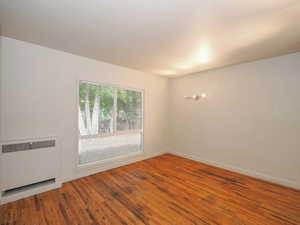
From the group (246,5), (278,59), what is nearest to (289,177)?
(278,59)

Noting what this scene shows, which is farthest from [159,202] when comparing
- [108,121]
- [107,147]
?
[108,121]

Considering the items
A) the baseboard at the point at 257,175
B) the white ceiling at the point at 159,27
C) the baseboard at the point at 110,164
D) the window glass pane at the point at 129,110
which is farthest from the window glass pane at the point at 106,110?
the baseboard at the point at 257,175

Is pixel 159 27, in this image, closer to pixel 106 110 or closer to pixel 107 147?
pixel 106 110

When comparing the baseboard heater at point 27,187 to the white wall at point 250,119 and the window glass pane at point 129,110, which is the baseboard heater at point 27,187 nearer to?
the window glass pane at point 129,110

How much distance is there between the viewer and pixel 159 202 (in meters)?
2.10

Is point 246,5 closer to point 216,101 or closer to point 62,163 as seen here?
point 216,101

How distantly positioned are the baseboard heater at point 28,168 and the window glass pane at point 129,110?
5.05 feet

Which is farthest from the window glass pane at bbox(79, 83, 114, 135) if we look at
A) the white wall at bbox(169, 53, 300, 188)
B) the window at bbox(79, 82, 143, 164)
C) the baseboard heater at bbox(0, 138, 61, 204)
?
the white wall at bbox(169, 53, 300, 188)

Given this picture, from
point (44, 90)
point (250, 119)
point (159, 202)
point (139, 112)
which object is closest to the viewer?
point (159, 202)

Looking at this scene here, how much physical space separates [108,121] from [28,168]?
164 centimetres

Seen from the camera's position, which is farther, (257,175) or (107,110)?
(107,110)

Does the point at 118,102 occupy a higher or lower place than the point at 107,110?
higher

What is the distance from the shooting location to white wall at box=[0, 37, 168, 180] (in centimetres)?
219

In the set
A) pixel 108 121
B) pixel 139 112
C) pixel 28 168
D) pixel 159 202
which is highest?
pixel 139 112
